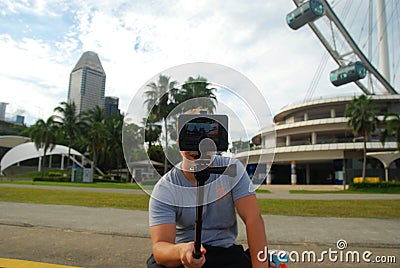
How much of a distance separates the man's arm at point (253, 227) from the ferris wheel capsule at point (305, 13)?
4611cm

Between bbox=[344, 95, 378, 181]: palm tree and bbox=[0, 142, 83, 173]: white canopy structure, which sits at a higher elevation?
bbox=[344, 95, 378, 181]: palm tree

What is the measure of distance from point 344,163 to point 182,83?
39.7m

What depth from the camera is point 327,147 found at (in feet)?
123

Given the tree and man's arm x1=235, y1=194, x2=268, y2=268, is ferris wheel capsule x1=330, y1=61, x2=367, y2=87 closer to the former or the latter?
man's arm x1=235, y1=194, x2=268, y2=268

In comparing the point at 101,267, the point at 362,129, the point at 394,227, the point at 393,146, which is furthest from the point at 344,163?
the point at 101,267

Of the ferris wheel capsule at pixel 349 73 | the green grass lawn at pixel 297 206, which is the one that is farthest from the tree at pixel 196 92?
the ferris wheel capsule at pixel 349 73

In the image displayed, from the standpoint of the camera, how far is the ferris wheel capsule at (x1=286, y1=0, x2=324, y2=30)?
42.2 m

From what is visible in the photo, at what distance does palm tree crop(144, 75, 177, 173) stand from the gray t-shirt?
0.47 feet

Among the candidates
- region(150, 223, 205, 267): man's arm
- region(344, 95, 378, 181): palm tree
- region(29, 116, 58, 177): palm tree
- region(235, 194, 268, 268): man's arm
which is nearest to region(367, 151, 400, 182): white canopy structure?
region(344, 95, 378, 181): palm tree

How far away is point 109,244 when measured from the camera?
16.2ft

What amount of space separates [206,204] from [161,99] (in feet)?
2.11

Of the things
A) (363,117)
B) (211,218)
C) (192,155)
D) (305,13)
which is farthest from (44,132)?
(192,155)

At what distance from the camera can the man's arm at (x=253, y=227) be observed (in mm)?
1802

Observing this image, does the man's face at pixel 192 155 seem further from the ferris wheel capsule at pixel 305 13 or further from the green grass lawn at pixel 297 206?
the ferris wheel capsule at pixel 305 13
